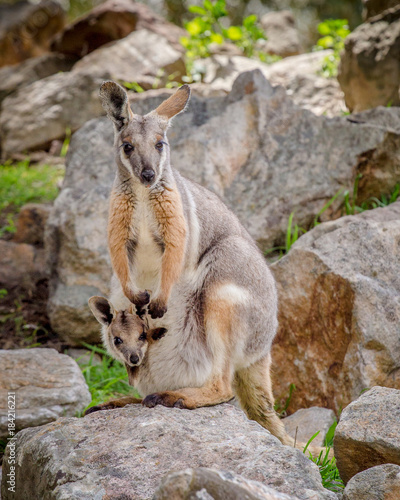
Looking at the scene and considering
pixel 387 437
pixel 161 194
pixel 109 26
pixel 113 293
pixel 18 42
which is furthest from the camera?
pixel 18 42


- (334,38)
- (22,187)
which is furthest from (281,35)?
(22,187)

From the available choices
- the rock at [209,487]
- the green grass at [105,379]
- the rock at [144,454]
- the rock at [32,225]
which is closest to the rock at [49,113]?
the rock at [32,225]

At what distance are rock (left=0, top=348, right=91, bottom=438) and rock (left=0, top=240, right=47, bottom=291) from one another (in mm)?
2125

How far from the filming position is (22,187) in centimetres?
883

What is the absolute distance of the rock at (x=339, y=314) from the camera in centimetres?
459

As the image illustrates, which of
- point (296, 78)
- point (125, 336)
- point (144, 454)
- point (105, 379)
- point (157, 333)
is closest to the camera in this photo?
point (144, 454)

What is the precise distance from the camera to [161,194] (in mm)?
3936

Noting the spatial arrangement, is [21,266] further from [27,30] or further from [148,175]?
[27,30]

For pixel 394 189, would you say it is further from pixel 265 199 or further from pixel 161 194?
pixel 161 194

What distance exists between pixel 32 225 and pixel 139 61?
4.52m

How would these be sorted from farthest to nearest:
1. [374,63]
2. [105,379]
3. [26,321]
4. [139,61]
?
1. [139,61]
2. [374,63]
3. [26,321]
4. [105,379]

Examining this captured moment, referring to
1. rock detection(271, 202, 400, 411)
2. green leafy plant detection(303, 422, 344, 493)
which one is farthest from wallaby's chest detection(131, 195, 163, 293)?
green leafy plant detection(303, 422, 344, 493)

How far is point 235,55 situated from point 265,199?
5603 mm

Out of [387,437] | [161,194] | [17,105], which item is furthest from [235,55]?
[387,437]
